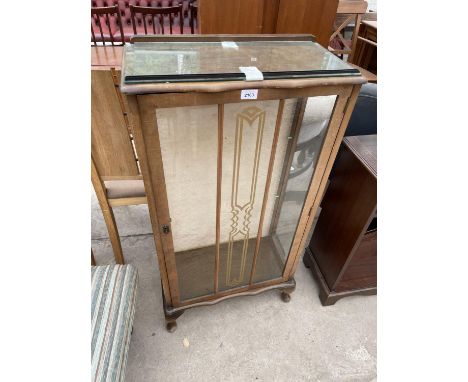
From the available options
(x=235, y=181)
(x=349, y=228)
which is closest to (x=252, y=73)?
(x=235, y=181)

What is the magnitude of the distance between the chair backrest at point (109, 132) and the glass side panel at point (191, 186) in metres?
0.42

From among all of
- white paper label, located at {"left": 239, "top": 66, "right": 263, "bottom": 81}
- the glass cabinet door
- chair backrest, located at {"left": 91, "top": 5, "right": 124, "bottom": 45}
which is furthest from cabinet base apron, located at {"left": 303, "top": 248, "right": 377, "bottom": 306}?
chair backrest, located at {"left": 91, "top": 5, "right": 124, "bottom": 45}

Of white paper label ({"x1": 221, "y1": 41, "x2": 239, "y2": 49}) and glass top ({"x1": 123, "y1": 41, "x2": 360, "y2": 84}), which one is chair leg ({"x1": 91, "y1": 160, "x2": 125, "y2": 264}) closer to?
glass top ({"x1": 123, "y1": 41, "x2": 360, "y2": 84})

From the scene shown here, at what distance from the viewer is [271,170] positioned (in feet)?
2.99

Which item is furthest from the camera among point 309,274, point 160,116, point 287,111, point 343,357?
point 309,274

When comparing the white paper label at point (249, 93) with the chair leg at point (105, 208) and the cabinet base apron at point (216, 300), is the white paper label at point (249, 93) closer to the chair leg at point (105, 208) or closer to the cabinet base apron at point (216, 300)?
the chair leg at point (105, 208)

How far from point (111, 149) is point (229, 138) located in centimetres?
61

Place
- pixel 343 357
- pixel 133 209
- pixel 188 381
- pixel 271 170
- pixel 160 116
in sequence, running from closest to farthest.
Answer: pixel 160 116, pixel 271 170, pixel 188 381, pixel 343 357, pixel 133 209

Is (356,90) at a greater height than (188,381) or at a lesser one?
greater

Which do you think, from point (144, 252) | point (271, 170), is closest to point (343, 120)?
point (271, 170)

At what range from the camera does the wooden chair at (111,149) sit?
3.44 feet

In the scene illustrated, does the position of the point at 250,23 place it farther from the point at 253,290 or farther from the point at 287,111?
the point at 253,290

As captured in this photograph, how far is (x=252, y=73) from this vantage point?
2.21 feet

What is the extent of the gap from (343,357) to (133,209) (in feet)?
4.90
